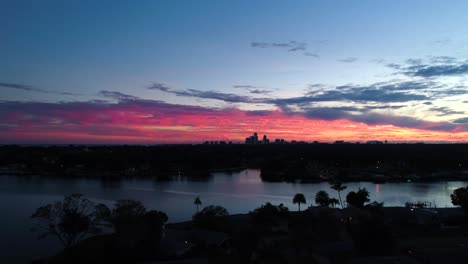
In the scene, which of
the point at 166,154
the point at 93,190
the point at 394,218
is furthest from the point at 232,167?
the point at 394,218

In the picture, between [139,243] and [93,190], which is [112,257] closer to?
[139,243]

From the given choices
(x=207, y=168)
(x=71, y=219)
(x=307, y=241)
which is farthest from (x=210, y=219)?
(x=207, y=168)

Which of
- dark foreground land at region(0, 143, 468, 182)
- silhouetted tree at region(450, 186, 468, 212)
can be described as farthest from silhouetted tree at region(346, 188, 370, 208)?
dark foreground land at region(0, 143, 468, 182)

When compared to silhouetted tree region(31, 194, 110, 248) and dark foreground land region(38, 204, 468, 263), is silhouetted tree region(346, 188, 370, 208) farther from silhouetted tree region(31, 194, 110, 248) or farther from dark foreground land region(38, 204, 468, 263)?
silhouetted tree region(31, 194, 110, 248)

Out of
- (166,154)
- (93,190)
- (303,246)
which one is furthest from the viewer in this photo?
(166,154)

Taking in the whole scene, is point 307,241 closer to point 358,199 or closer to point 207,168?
point 358,199

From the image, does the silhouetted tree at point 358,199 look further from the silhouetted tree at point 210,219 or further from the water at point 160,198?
the silhouetted tree at point 210,219

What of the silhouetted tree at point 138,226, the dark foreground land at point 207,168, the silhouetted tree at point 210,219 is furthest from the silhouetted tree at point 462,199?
the dark foreground land at point 207,168

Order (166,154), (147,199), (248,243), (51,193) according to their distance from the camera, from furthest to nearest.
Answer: (166,154)
(51,193)
(147,199)
(248,243)
